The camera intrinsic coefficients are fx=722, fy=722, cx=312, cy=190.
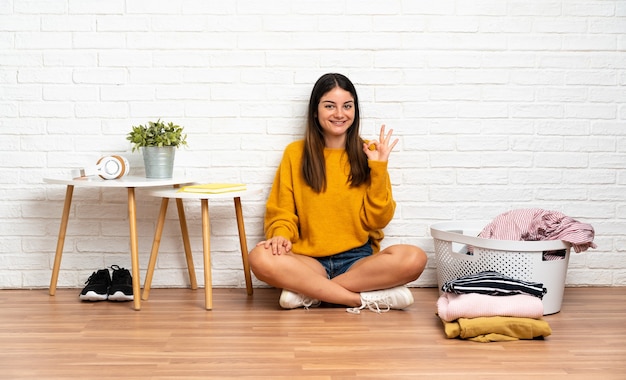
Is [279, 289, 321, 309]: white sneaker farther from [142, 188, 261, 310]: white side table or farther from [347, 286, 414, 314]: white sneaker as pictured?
[142, 188, 261, 310]: white side table

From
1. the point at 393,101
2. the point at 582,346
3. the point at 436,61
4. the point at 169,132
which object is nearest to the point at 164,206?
the point at 169,132

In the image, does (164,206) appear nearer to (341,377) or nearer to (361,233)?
(361,233)

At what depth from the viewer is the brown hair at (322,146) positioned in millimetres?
3229

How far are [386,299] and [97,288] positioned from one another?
1.25 metres

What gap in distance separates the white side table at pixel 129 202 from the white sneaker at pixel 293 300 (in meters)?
0.60

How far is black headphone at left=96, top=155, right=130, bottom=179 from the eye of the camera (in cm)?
307

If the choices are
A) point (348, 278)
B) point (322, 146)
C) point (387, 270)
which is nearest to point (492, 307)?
point (387, 270)

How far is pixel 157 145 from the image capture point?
10.2 feet

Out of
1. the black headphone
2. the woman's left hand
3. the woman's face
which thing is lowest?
the black headphone

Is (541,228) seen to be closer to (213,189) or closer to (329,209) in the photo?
(329,209)

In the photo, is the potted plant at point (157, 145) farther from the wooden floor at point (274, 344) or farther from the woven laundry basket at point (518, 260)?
the woven laundry basket at point (518, 260)

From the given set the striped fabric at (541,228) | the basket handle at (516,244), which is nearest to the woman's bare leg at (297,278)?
the basket handle at (516,244)

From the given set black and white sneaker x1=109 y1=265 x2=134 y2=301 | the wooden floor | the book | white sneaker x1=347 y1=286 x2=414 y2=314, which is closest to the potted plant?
the book

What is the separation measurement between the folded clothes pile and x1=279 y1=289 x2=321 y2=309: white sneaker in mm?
621
